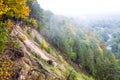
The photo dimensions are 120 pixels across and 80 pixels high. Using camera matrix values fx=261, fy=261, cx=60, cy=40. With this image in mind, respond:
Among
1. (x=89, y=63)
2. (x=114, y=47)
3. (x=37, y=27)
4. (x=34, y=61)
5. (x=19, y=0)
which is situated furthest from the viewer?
(x=114, y=47)

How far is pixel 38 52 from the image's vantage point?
1885 inches

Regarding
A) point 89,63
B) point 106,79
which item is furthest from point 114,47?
point 106,79

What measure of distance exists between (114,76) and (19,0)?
160 feet

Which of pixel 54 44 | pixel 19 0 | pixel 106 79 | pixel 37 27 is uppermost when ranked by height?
pixel 19 0

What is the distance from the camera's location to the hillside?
3045 cm

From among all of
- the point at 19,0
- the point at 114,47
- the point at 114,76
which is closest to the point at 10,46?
the point at 19,0

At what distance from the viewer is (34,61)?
1393 inches

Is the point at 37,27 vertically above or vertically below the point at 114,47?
above

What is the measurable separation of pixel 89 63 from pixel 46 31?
20143 mm

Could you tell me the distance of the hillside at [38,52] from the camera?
3045 centimetres

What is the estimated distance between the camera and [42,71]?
33.0 metres

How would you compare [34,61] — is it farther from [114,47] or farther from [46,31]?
[114,47]

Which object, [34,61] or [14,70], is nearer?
[14,70]

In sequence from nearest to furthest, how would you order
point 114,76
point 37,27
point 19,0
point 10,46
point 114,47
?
1. point 10,46
2. point 19,0
3. point 114,76
4. point 37,27
5. point 114,47
